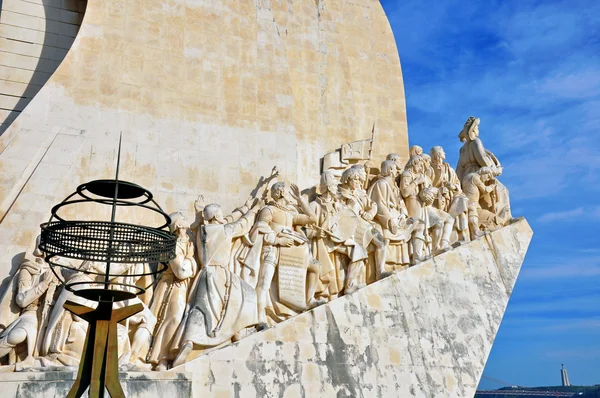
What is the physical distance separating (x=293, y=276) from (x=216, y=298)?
1010 millimetres

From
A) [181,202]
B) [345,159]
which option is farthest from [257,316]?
[345,159]

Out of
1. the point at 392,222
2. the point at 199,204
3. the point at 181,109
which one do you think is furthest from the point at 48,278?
the point at 392,222

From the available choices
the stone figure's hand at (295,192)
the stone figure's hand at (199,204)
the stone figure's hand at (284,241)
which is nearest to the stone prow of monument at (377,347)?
the stone figure's hand at (284,241)

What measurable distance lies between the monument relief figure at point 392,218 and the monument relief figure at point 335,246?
48cm

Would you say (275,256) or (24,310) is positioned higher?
(275,256)

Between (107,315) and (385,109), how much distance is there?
725cm

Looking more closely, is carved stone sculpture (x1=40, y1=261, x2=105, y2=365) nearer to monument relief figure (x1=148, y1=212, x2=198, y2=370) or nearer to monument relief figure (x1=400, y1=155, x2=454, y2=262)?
monument relief figure (x1=148, y1=212, x2=198, y2=370)

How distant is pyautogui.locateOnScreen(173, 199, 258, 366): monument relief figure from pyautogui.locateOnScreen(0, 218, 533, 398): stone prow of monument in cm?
20

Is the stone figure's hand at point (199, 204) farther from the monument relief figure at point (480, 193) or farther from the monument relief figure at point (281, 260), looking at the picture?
the monument relief figure at point (480, 193)

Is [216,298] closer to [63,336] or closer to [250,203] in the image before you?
[63,336]

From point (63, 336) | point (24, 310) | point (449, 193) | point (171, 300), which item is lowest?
point (63, 336)

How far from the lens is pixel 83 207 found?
752 cm

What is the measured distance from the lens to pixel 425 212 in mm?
9109

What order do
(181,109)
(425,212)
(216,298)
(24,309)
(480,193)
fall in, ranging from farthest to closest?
(480,193), (425,212), (181,109), (216,298), (24,309)
